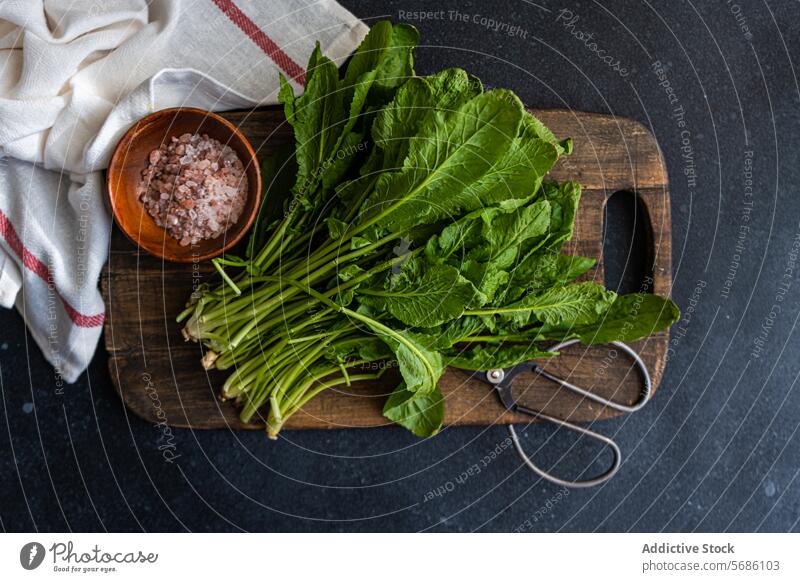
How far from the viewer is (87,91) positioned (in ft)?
2.88

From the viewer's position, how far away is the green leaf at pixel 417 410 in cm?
89

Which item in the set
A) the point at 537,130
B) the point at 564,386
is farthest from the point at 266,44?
the point at 564,386

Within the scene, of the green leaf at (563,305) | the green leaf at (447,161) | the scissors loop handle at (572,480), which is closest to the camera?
the green leaf at (447,161)

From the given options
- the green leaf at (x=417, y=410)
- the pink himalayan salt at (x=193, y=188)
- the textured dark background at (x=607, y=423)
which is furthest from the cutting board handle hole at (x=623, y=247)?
the pink himalayan salt at (x=193, y=188)

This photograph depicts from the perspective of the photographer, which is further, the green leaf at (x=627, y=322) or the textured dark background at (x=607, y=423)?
the textured dark background at (x=607, y=423)

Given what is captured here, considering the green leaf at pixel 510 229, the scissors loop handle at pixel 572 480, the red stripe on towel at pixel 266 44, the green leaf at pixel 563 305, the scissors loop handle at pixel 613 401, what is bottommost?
the scissors loop handle at pixel 572 480

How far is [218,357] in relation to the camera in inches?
35.1

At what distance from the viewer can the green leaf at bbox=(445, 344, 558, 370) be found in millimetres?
871

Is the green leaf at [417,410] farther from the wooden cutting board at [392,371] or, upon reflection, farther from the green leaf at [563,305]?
the green leaf at [563,305]

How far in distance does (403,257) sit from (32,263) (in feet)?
1.74

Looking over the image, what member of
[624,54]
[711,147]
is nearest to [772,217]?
[711,147]

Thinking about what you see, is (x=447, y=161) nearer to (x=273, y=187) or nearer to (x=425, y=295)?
(x=425, y=295)

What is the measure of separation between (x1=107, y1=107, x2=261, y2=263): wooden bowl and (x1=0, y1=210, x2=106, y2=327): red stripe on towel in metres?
0.16

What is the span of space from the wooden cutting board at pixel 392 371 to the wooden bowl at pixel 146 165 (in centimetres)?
6
